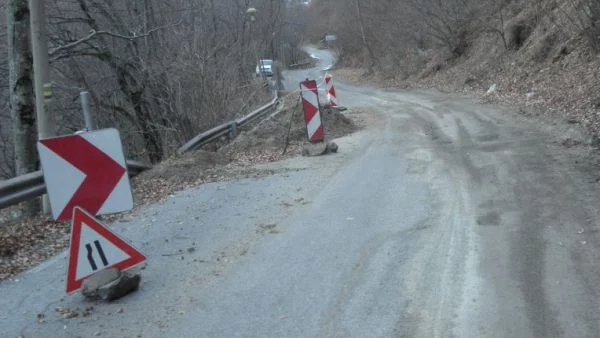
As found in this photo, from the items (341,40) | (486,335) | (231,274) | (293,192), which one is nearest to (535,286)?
(486,335)

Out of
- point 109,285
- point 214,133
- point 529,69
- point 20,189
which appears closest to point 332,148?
point 214,133

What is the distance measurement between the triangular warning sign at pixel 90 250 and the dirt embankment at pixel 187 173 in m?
1.32

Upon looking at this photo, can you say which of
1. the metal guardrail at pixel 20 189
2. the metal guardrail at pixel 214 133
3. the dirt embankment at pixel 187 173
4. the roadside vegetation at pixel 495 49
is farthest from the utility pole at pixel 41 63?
the roadside vegetation at pixel 495 49

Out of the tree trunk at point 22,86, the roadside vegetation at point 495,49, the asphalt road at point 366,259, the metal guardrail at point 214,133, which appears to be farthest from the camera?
the roadside vegetation at point 495,49

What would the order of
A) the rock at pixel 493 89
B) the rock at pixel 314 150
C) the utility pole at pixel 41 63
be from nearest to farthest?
the utility pole at pixel 41 63, the rock at pixel 314 150, the rock at pixel 493 89

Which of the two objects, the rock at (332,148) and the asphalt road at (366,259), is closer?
the asphalt road at (366,259)

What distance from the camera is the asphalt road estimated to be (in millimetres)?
4883

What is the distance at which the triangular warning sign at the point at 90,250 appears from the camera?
545 centimetres

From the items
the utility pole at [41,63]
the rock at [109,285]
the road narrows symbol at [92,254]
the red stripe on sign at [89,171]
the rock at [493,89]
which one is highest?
the utility pole at [41,63]

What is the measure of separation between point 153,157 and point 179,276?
14.4 m

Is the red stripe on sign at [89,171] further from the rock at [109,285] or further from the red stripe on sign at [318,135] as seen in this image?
the red stripe on sign at [318,135]

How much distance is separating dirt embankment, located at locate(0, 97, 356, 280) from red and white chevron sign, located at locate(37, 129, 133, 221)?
4.99 feet

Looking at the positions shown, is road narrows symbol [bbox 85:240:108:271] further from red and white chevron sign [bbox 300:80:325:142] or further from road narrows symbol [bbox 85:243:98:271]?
red and white chevron sign [bbox 300:80:325:142]

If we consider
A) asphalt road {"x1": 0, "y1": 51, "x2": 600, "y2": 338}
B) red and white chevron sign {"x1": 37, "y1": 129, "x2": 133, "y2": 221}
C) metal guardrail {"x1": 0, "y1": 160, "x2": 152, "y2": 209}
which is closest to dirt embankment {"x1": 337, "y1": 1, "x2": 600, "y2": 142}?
asphalt road {"x1": 0, "y1": 51, "x2": 600, "y2": 338}
